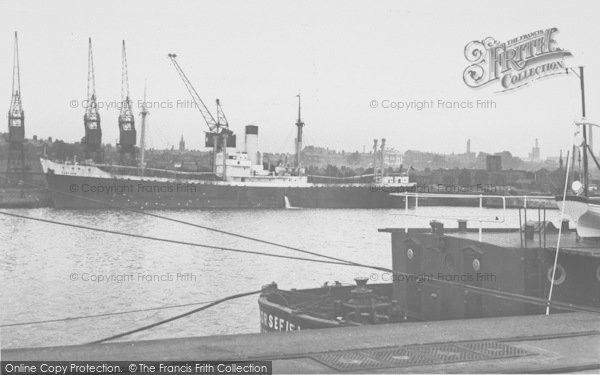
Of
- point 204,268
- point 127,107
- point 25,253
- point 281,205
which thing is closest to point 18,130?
point 127,107

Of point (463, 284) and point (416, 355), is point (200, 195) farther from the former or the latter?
point (416, 355)

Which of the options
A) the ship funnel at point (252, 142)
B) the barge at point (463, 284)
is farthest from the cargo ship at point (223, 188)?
the barge at point (463, 284)

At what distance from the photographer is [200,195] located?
8775cm

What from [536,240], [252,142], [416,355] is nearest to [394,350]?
[416,355]

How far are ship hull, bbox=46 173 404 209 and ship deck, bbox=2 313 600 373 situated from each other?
72979mm

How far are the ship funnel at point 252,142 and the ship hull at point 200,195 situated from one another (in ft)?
26.1

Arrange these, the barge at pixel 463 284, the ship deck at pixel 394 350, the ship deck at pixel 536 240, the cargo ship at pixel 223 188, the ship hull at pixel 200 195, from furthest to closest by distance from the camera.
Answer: the cargo ship at pixel 223 188 < the ship hull at pixel 200 195 < the barge at pixel 463 284 < the ship deck at pixel 536 240 < the ship deck at pixel 394 350

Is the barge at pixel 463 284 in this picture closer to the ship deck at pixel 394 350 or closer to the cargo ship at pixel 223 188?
the ship deck at pixel 394 350

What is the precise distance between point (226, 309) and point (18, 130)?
223 ft

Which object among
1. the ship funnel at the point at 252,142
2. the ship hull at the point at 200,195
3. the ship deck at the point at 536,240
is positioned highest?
the ship funnel at the point at 252,142

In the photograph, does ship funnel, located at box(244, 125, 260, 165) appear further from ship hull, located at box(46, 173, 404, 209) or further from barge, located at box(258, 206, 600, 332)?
barge, located at box(258, 206, 600, 332)

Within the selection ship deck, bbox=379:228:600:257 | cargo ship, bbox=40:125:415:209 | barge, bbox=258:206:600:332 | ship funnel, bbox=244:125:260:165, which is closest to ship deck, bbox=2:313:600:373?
barge, bbox=258:206:600:332

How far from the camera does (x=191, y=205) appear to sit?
85938 mm

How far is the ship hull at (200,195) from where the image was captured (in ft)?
274
